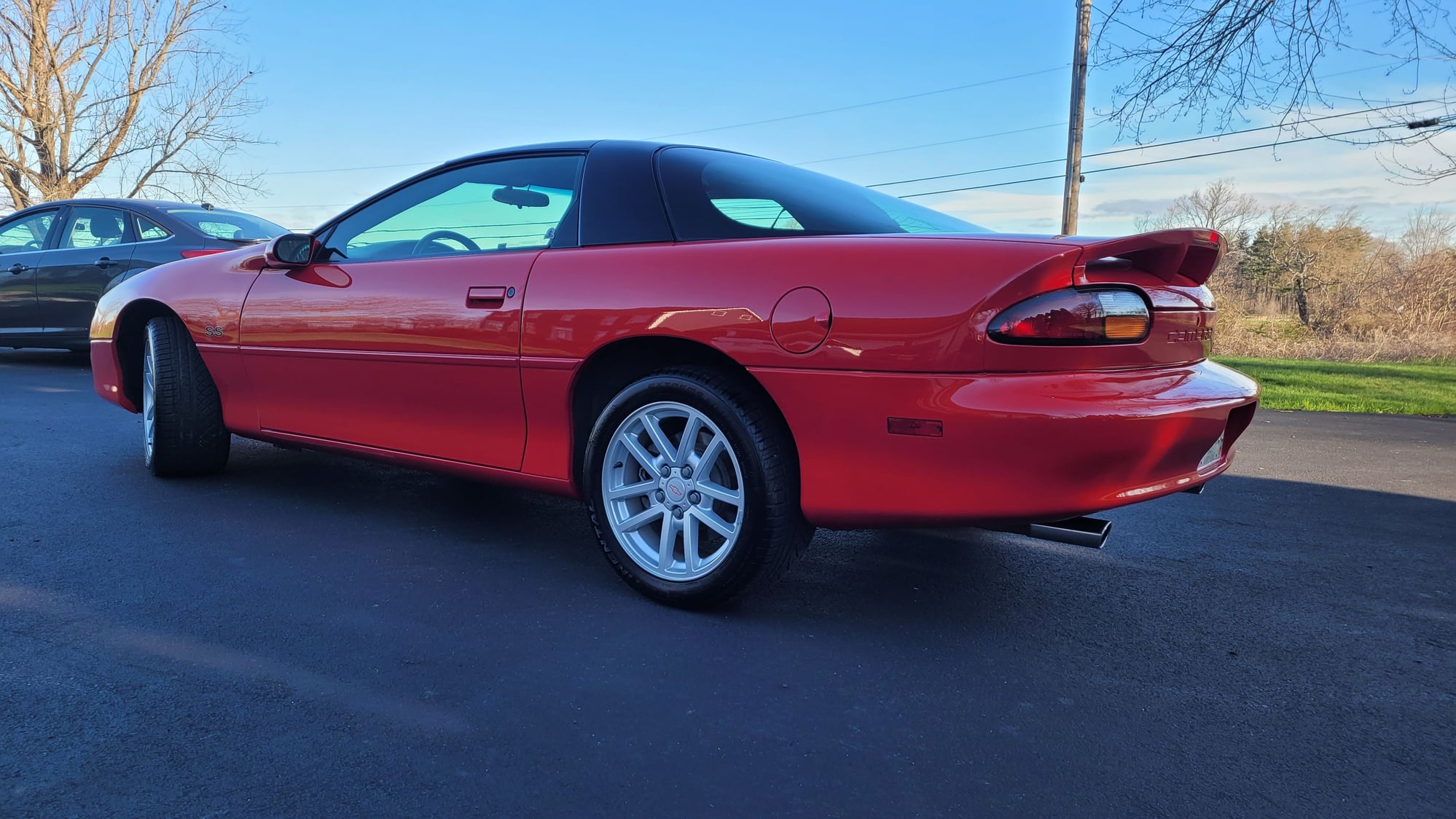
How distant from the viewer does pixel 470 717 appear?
207cm

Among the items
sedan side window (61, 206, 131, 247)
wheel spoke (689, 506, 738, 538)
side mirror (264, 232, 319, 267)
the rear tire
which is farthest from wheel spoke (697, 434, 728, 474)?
sedan side window (61, 206, 131, 247)

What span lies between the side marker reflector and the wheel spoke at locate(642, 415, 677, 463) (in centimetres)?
71

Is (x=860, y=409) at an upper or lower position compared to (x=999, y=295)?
lower

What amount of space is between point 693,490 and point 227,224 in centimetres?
691

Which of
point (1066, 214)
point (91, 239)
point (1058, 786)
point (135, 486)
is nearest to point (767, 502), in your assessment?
point (1058, 786)

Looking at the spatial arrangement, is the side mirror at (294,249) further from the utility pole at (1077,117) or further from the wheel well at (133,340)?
the utility pole at (1077,117)

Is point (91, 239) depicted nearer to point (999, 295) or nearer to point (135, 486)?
point (135, 486)

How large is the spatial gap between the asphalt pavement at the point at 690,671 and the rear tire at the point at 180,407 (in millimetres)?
235

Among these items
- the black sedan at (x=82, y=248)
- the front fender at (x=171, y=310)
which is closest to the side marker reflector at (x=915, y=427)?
the front fender at (x=171, y=310)

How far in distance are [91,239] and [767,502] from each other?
8.07 m

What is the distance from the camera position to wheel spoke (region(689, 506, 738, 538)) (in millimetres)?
2666

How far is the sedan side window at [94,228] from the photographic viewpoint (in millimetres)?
7949

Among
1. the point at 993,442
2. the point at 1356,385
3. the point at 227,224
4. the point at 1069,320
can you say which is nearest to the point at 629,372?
the point at 993,442

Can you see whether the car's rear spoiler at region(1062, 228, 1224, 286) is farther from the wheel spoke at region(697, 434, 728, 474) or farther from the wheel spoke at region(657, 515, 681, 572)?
the wheel spoke at region(657, 515, 681, 572)
